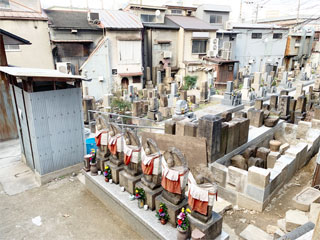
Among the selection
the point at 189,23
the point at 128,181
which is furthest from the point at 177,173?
the point at 189,23

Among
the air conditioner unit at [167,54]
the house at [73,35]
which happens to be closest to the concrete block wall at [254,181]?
the house at [73,35]

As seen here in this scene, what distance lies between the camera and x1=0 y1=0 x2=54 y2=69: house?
18.4 m

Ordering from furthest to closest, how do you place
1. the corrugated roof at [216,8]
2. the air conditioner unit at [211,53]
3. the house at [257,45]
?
1. the house at [257,45]
2. the corrugated roof at [216,8]
3. the air conditioner unit at [211,53]

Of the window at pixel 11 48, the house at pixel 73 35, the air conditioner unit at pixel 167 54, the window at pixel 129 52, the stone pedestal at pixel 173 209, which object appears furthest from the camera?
the air conditioner unit at pixel 167 54

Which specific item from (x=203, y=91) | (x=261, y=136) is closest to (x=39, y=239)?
(x=261, y=136)

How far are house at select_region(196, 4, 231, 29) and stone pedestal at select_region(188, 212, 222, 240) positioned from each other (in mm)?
33900

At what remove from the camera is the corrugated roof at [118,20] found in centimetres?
2286

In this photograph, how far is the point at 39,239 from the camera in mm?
5512

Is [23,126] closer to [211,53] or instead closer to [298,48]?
[211,53]

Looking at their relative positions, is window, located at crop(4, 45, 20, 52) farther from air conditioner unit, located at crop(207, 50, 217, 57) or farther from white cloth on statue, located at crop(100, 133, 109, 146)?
air conditioner unit, located at crop(207, 50, 217, 57)

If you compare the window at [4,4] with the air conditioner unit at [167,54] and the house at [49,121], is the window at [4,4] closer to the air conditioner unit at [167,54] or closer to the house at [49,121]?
the house at [49,121]

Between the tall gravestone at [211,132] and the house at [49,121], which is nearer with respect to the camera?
the house at [49,121]

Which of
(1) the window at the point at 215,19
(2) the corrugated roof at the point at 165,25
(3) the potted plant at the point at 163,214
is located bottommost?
(3) the potted plant at the point at 163,214

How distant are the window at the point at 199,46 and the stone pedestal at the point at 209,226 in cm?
2736
